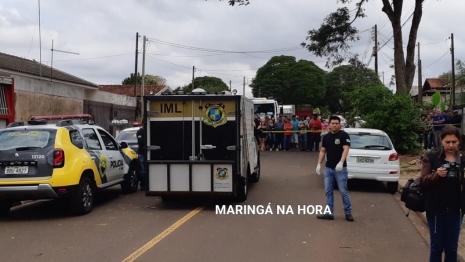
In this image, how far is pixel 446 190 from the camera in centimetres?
501

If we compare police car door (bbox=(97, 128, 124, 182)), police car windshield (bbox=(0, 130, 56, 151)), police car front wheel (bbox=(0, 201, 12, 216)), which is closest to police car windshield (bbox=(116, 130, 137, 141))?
police car door (bbox=(97, 128, 124, 182))

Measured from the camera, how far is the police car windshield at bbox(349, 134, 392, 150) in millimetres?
13222

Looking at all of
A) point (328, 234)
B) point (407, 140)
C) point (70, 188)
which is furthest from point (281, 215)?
point (407, 140)

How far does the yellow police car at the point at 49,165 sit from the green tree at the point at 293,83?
5979 cm

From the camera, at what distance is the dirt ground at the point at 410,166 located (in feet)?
52.6

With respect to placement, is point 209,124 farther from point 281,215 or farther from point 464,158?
point 464,158

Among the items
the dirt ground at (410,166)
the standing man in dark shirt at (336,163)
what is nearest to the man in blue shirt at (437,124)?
the dirt ground at (410,166)

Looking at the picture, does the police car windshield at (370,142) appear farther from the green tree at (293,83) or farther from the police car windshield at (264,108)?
the green tree at (293,83)

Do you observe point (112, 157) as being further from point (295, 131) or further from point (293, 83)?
point (293, 83)

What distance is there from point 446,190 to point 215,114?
631 cm

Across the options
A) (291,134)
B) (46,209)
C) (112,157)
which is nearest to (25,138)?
(46,209)

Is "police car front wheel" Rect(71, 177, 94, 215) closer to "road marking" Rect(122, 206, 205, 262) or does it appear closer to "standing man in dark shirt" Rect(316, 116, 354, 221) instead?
"road marking" Rect(122, 206, 205, 262)

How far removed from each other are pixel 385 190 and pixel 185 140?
18.2 feet

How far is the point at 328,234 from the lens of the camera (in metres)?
8.27
